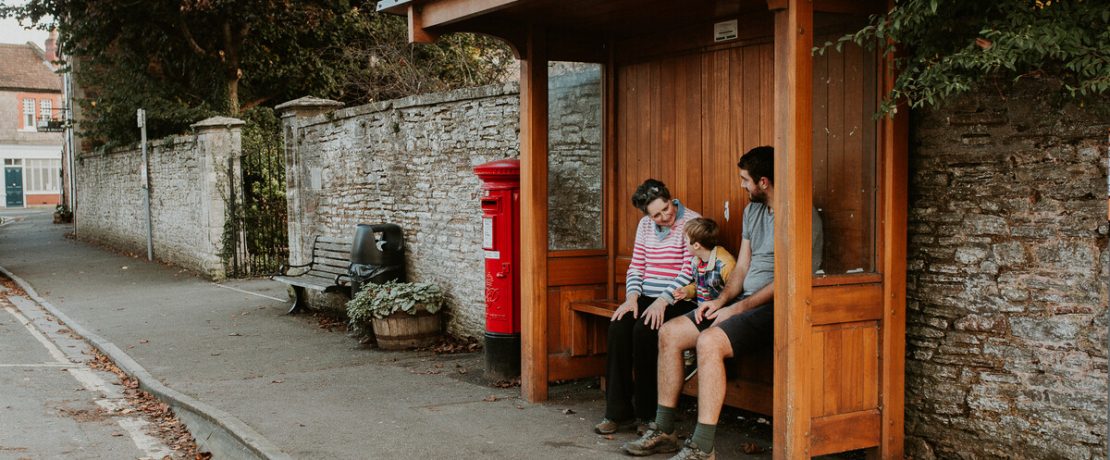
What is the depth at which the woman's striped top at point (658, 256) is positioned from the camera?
6132 millimetres

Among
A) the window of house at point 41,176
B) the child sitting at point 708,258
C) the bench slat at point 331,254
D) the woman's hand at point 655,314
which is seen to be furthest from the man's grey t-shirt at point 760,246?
the window of house at point 41,176

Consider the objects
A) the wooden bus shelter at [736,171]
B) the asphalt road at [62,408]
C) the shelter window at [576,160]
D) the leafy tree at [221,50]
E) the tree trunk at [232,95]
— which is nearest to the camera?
the wooden bus shelter at [736,171]

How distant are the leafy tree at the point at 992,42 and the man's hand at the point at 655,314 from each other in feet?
6.13

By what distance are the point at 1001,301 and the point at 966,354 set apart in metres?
0.33

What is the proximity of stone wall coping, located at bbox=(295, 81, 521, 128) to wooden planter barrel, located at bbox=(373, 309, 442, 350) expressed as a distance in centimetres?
199

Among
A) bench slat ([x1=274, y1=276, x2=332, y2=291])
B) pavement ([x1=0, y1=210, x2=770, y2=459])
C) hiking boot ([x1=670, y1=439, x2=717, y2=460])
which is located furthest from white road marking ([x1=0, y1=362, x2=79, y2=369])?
hiking boot ([x1=670, y1=439, x2=717, y2=460])

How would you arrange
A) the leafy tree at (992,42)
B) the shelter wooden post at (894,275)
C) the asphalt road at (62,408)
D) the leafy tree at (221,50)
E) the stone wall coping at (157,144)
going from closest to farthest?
1. the leafy tree at (992,42)
2. the shelter wooden post at (894,275)
3. the asphalt road at (62,408)
4. the stone wall coping at (157,144)
5. the leafy tree at (221,50)

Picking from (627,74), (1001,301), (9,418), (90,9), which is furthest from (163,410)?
(90,9)

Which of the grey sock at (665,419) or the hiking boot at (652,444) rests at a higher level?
the grey sock at (665,419)

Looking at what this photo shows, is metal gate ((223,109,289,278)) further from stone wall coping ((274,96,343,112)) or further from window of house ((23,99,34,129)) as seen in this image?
window of house ((23,99,34,129))

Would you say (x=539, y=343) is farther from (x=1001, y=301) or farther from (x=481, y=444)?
(x=1001, y=301)

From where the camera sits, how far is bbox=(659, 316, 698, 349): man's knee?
5504 millimetres

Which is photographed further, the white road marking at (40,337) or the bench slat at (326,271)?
the bench slat at (326,271)

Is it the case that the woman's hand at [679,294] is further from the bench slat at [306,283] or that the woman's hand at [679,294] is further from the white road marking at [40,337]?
the white road marking at [40,337]
